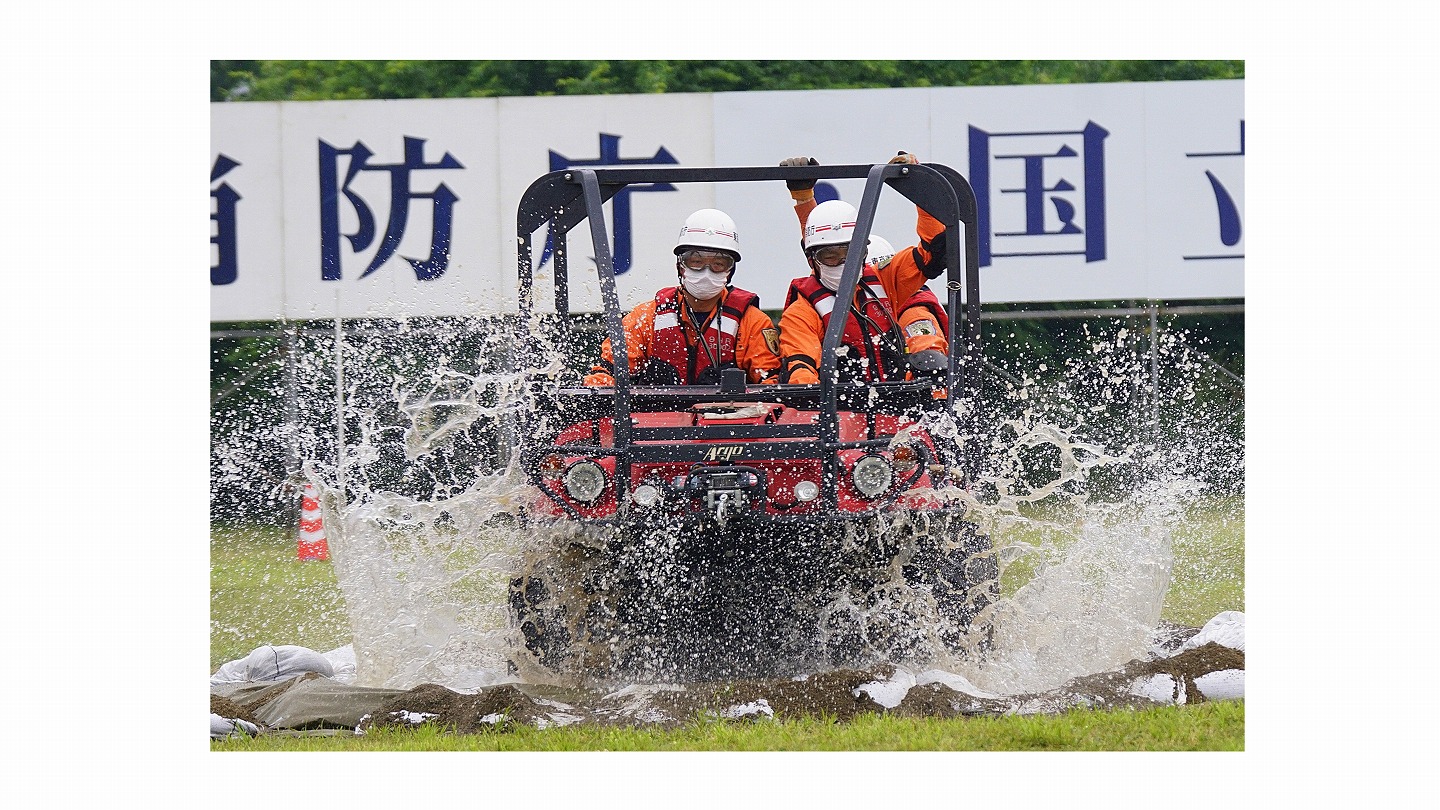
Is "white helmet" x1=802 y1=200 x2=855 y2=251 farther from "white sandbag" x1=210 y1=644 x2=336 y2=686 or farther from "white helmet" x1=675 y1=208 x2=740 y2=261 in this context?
"white sandbag" x1=210 y1=644 x2=336 y2=686

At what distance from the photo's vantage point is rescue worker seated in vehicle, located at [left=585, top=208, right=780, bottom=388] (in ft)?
26.7

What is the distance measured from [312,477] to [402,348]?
14.1ft

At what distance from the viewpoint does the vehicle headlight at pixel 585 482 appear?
6.79 meters

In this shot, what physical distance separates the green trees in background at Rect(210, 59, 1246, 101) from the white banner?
77.7 inches

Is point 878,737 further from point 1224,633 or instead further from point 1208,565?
point 1208,565

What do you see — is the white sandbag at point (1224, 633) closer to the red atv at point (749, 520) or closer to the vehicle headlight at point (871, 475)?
the red atv at point (749, 520)

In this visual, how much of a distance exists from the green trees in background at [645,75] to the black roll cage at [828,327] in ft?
28.2

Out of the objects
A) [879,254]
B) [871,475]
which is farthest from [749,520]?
[879,254]

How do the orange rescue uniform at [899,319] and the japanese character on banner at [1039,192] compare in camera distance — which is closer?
the orange rescue uniform at [899,319]

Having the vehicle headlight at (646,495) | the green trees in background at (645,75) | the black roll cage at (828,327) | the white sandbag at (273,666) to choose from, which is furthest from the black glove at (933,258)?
the green trees in background at (645,75)

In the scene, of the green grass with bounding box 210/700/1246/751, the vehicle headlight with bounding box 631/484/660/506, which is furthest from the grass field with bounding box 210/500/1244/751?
the vehicle headlight with bounding box 631/484/660/506

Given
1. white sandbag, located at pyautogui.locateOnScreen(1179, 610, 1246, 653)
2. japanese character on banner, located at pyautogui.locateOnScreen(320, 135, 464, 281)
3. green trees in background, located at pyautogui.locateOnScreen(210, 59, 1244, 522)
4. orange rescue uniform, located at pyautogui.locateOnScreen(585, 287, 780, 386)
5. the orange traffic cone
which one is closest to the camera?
white sandbag, located at pyautogui.locateOnScreen(1179, 610, 1246, 653)

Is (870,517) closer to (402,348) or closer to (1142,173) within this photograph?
(402,348)

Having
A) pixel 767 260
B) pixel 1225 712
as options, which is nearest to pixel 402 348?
pixel 767 260
